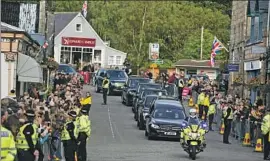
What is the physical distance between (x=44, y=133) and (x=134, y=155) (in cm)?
615

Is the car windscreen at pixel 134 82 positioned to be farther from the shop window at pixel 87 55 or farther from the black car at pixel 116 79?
the shop window at pixel 87 55

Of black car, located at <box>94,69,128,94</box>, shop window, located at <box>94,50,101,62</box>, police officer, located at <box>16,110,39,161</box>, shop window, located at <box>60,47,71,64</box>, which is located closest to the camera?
police officer, located at <box>16,110,39,161</box>

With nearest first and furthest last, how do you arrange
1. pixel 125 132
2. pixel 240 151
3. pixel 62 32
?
pixel 240 151 < pixel 125 132 < pixel 62 32

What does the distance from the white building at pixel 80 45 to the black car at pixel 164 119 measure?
190 feet

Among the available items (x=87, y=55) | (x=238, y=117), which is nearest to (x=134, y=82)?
(x=238, y=117)

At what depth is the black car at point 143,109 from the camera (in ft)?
113

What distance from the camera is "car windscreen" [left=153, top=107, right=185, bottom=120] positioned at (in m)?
31.5

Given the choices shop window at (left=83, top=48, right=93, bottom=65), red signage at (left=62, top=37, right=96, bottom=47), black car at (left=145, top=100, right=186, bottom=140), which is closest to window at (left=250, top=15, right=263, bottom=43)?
black car at (left=145, top=100, right=186, bottom=140)

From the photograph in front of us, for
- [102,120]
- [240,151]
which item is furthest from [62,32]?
[240,151]

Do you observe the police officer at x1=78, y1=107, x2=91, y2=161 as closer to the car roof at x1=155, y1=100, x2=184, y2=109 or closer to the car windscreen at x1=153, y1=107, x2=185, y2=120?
the car windscreen at x1=153, y1=107, x2=185, y2=120

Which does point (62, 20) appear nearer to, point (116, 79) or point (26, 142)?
point (116, 79)

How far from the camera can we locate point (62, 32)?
91.6 m

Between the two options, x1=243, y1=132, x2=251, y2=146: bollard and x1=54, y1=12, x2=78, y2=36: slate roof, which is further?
x1=54, y1=12, x2=78, y2=36: slate roof

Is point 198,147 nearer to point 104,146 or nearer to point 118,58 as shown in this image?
point 104,146
